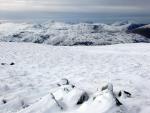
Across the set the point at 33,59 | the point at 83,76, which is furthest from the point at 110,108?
the point at 33,59

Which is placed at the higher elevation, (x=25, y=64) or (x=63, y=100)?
(x=63, y=100)

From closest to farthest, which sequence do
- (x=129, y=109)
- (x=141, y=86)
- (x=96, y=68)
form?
(x=129, y=109) → (x=141, y=86) → (x=96, y=68)

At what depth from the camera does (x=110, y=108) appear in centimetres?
862

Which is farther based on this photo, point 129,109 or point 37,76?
point 37,76

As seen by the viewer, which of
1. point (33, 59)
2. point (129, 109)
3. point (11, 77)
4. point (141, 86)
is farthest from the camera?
point (33, 59)

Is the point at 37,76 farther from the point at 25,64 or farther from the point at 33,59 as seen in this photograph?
the point at 33,59

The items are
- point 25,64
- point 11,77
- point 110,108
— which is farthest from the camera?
point 25,64

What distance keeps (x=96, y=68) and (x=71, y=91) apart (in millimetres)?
8287

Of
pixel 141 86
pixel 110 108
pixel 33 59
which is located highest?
pixel 110 108

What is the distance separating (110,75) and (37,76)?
3.62 metres

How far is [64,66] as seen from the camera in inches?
746

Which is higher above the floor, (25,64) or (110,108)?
(110,108)

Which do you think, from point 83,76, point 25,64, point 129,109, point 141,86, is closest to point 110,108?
point 129,109

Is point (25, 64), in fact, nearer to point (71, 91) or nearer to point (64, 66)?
point (64, 66)
